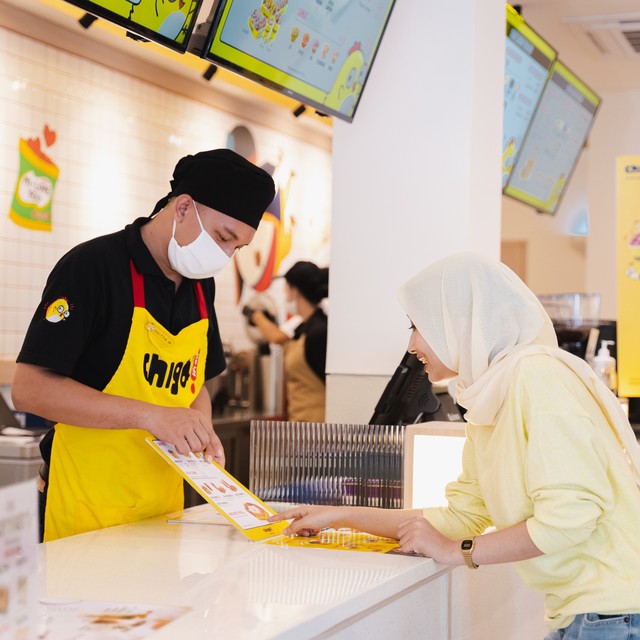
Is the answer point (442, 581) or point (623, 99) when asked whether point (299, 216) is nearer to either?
point (623, 99)

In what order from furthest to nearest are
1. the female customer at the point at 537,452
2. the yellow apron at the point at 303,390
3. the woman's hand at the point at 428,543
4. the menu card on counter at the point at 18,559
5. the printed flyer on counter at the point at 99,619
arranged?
the yellow apron at the point at 303,390 < the woman's hand at the point at 428,543 < the female customer at the point at 537,452 < the printed flyer on counter at the point at 99,619 < the menu card on counter at the point at 18,559

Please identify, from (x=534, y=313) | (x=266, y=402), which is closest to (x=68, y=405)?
(x=534, y=313)

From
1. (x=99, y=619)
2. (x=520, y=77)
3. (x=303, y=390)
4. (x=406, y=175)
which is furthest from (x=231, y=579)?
(x=520, y=77)

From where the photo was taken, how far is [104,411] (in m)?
2.09

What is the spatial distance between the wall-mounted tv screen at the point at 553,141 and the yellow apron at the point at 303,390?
61.1 inches

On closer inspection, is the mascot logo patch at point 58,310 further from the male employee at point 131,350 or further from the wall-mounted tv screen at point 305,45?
the wall-mounted tv screen at point 305,45

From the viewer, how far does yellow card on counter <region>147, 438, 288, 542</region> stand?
80.6 inches

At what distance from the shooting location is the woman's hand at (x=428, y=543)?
1.89m

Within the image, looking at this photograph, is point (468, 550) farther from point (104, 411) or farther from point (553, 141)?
point (553, 141)

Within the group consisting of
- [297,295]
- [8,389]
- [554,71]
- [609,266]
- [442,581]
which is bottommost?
[442,581]

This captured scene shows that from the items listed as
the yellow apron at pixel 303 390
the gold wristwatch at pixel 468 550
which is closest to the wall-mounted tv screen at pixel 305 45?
the gold wristwatch at pixel 468 550

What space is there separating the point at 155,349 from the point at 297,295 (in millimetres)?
2749

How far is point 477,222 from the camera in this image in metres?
3.39

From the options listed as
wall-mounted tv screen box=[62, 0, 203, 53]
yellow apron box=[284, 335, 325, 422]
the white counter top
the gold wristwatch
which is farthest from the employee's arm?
yellow apron box=[284, 335, 325, 422]
